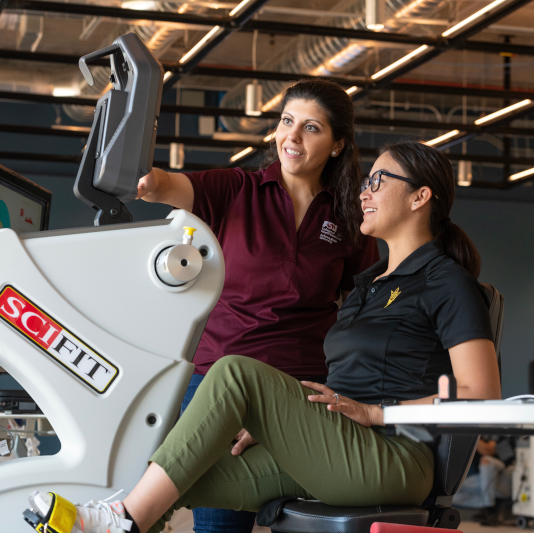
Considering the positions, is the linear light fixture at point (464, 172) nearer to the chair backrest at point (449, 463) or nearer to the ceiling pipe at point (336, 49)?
the ceiling pipe at point (336, 49)

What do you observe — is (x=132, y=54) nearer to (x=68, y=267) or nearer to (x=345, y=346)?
(x=68, y=267)

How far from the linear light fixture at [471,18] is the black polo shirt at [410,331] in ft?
11.6

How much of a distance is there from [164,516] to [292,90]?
128 centimetres

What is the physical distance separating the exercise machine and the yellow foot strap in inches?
4.4

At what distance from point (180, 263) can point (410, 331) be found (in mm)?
548

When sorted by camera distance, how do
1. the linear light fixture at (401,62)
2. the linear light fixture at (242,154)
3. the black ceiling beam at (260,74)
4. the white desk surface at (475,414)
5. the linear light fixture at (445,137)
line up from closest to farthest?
the white desk surface at (475,414)
the linear light fixture at (401,62)
the black ceiling beam at (260,74)
the linear light fixture at (445,137)
the linear light fixture at (242,154)

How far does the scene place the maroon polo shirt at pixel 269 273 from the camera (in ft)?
6.52

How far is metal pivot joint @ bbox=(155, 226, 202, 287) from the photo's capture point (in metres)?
1.42

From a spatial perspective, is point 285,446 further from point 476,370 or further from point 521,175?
point 521,175

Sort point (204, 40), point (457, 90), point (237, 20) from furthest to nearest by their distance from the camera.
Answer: point (457, 90)
point (204, 40)
point (237, 20)

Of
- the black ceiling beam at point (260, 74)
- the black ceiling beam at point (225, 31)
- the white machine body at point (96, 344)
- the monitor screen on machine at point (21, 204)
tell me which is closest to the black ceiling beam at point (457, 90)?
the black ceiling beam at point (260, 74)

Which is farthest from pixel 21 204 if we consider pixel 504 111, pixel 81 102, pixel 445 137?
pixel 445 137

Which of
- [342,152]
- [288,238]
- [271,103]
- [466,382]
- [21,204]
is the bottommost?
[466,382]

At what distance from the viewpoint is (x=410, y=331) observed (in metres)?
1.66
